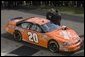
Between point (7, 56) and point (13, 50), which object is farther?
point (13, 50)

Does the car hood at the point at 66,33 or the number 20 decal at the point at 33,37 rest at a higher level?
the car hood at the point at 66,33

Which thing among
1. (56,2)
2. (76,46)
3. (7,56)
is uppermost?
(56,2)

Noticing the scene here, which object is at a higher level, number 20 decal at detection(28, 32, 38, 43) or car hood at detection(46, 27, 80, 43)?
car hood at detection(46, 27, 80, 43)

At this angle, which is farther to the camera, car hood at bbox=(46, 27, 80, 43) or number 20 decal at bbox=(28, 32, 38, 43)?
number 20 decal at bbox=(28, 32, 38, 43)

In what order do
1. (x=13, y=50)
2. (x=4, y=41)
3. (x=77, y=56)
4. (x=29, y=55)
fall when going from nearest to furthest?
1. (x=77, y=56)
2. (x=29, y=55)
3. (x=13, y=50)
4. (x=4, y=41)

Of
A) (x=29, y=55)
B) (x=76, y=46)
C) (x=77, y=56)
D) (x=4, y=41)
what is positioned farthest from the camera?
(x=4, y=41)

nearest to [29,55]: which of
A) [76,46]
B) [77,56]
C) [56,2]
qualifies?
[77,56]

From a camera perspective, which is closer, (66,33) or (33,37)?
(66,33)

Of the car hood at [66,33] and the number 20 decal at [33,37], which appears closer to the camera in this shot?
the car hood at [66,33]

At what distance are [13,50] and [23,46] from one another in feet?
2.25

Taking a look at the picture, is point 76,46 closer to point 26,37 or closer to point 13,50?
point 26,37

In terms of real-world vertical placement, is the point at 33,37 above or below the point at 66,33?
below

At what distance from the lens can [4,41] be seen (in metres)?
17.4

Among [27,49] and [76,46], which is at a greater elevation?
[76,46]
